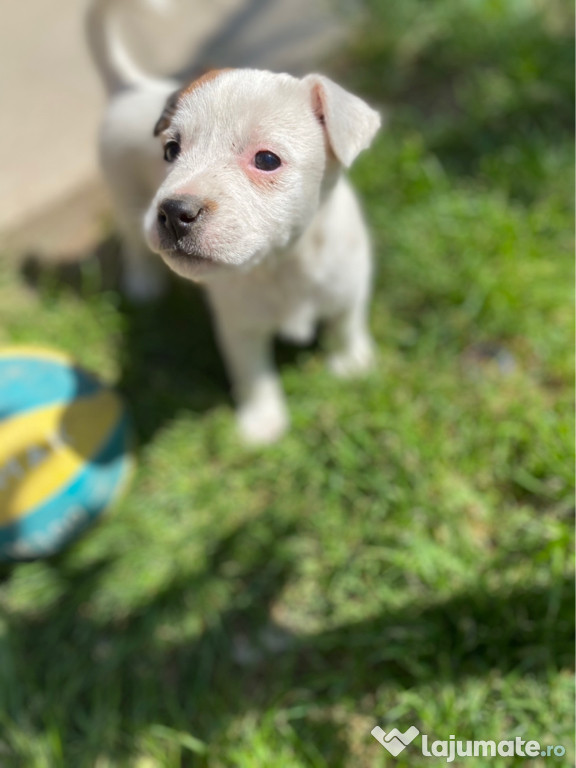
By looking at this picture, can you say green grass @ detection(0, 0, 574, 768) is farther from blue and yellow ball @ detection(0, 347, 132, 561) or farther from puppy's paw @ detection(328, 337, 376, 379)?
blue and yellow ball @ detection(0, 347, 132, 561)

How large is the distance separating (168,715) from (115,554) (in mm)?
802

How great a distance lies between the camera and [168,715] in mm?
2799

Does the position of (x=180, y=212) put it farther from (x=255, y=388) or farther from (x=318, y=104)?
(x=255, y=388)

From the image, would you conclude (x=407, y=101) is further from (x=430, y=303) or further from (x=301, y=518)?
(x=301, y=518)

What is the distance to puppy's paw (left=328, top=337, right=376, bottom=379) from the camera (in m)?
3.57

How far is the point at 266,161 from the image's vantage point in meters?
1.89

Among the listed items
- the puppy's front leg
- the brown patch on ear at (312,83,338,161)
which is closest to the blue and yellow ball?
the puppy's front leg

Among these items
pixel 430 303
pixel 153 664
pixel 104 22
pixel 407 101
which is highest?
pixel 104 22

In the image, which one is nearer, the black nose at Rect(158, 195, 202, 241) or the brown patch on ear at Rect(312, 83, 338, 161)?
the black nose at Rect(158, 195, 202, 241)

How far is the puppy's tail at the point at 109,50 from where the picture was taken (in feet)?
9.37

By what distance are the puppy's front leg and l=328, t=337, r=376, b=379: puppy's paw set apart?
13.4 inches

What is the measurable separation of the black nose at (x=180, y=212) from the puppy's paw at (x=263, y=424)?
1.68m

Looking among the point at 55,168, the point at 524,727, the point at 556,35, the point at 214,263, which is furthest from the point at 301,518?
the point at 556,35

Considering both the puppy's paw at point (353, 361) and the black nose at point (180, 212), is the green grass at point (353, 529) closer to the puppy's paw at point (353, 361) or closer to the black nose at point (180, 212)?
the puppy's paw at point (353, 361)
